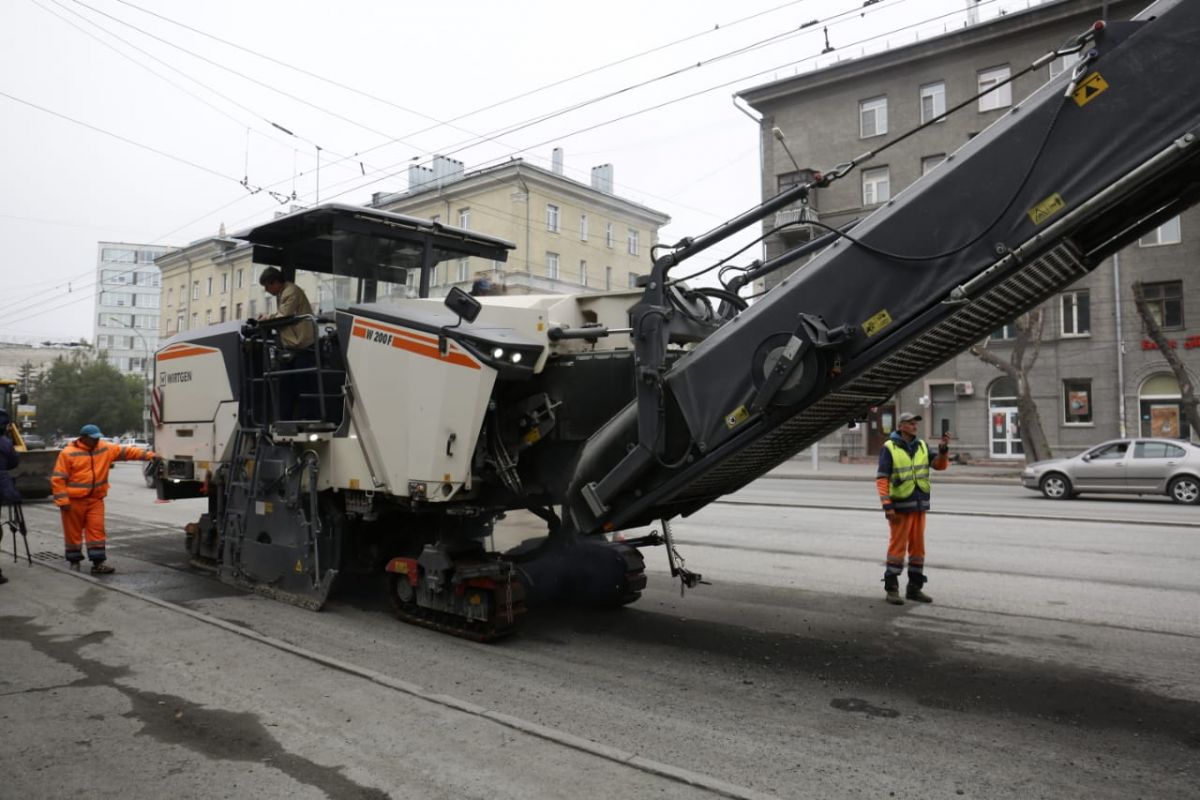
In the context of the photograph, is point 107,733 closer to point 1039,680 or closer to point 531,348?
point 531,348

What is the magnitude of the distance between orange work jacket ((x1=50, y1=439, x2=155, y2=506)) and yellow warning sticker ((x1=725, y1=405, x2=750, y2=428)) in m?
6.77

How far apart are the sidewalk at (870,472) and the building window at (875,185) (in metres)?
10.4

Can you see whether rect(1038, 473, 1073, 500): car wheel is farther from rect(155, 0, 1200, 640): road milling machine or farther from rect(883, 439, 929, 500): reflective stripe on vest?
rect(155, 0, 1200, 640): road milling machine

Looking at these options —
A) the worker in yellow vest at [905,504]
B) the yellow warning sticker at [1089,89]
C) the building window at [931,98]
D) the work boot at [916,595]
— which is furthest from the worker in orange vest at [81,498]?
the building window at [931,98]

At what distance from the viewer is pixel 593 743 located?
3.95 meters

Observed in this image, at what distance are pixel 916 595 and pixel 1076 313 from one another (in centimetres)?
2716

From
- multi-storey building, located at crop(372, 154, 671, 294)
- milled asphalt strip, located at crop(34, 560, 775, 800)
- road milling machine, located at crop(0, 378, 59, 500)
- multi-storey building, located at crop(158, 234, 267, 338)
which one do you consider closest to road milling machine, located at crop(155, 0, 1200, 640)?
milled asphalt strip, located at crop(34, 560, 775, 800)

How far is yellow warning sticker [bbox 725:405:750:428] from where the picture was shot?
4703mm

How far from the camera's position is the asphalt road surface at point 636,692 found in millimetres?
3639

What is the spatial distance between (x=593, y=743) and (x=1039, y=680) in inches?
116

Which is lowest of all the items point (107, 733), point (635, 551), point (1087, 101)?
point (107, 733)

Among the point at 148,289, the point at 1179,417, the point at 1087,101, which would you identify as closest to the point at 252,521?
the point at 1087,101

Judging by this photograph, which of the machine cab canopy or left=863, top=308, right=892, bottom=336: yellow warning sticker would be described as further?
the machine cab canopy

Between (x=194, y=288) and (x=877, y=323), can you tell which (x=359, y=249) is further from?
(x=194, y=288)
